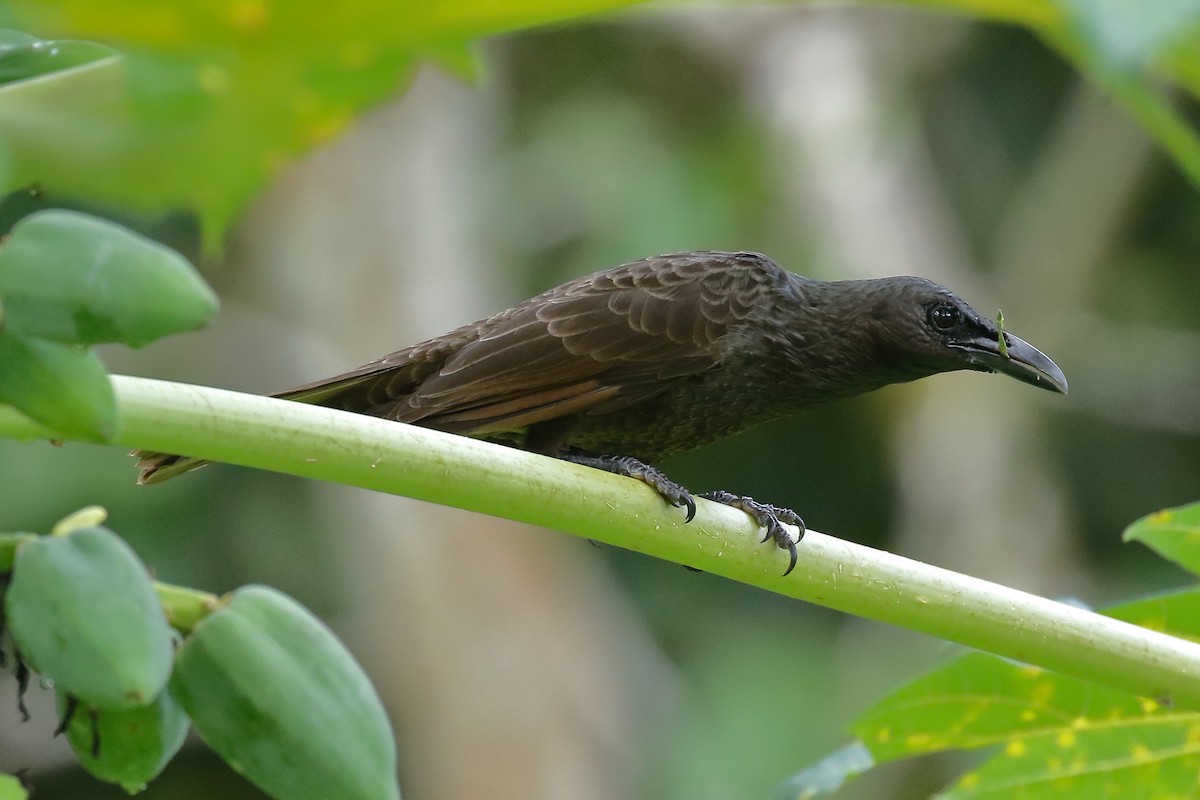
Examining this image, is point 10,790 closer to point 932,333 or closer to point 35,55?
point 35,55

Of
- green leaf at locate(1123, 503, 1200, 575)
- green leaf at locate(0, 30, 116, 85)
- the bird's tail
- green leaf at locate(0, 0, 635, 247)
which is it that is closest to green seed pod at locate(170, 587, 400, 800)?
green leaf at locate(0, 0, 635, 247)

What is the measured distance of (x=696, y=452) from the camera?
764cm

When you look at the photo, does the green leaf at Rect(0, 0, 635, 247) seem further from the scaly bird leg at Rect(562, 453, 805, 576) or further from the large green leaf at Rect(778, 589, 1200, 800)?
the large green leaf at Rect(778, 589, 1200, 800)

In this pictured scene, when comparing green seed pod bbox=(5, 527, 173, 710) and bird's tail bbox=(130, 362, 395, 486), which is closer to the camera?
green seed pod bbox=(5, 527, 173, 710)

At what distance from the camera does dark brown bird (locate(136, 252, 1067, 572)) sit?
2805 mm

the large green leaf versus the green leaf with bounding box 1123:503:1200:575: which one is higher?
the green leaf with bounding box 1123:503:1200:575

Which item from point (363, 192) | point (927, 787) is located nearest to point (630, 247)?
point (363, 192)

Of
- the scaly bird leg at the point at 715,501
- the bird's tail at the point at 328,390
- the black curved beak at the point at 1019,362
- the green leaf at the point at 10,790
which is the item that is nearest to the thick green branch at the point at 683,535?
the scaly bird leg at the point at 715,501

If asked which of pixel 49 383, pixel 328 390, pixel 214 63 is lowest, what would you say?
pixel 328 390

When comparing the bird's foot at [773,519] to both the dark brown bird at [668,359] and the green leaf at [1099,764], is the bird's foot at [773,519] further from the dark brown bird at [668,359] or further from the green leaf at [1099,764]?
the green leaf at [1099,764]

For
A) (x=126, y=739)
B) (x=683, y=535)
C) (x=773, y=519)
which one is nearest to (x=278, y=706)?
(x=126, y=739)

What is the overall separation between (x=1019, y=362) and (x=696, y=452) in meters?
4.81

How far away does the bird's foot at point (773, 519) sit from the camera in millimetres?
1890

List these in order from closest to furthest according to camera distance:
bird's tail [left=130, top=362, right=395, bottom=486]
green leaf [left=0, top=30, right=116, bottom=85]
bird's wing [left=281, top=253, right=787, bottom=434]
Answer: green leaf [left=0, top=30, right=116, bottom=85]
bird's tail [left=130, top=362, right=395, bottom=486]
bird's wing [left=281, top=253, right=787, bottom=434]
